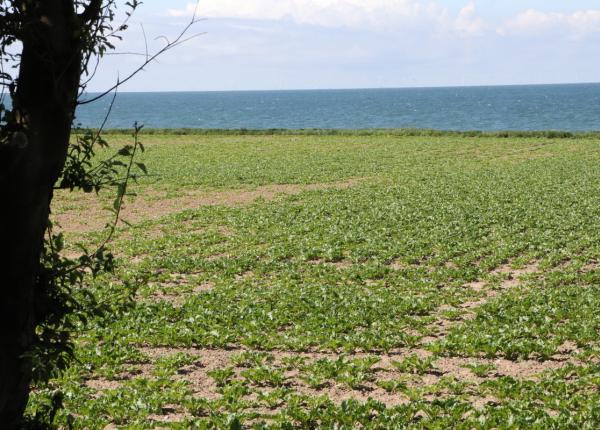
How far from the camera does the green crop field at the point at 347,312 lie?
1032 centimetres

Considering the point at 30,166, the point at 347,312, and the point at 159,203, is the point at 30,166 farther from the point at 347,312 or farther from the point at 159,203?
the point at 159,203

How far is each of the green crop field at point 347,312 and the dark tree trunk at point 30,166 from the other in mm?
1062

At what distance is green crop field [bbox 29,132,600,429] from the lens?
A: 1032cm

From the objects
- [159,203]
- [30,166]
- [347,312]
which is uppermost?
[30,166]

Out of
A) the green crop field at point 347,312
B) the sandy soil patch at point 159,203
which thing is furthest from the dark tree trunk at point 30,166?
the sandy soil patch at point 159,203

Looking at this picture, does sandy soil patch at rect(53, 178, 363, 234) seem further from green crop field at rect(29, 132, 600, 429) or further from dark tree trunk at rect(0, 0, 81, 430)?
dark tree trunk at rect(0, 0, 81, 430)

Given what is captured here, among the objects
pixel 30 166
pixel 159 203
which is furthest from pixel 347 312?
pixel 159 203

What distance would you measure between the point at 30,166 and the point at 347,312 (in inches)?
410

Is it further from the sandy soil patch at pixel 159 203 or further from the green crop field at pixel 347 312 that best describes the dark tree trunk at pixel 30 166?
the sandy soil patch at pixel 159 203

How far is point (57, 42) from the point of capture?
5605 mm

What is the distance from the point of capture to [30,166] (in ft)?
18.2

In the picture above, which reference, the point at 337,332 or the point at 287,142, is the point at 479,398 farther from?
the point at 287,142

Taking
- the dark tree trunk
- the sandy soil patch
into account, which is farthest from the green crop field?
the dark tree trunk

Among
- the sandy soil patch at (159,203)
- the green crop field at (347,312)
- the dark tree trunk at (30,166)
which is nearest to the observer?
the dark tree trunk at (30,166)
